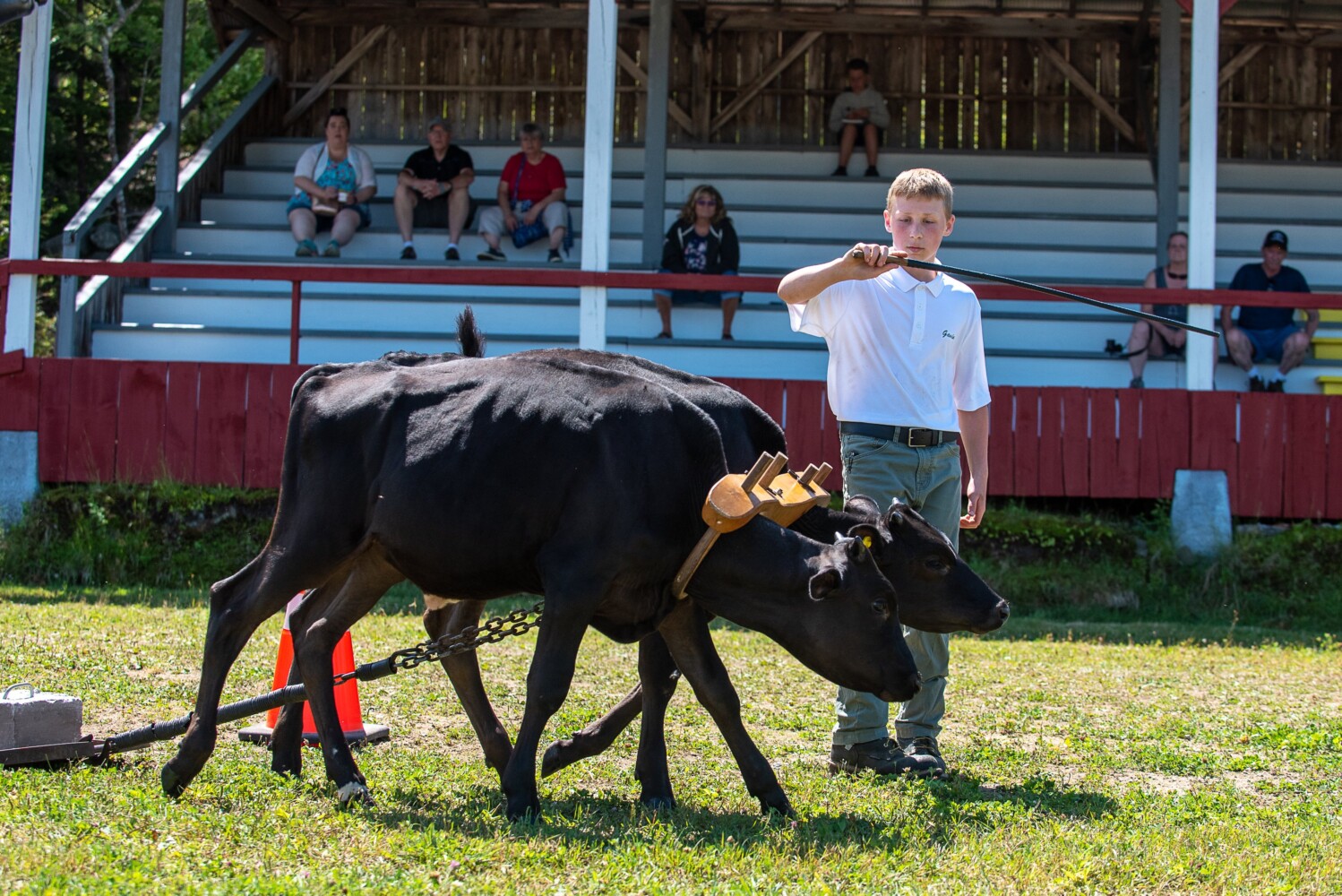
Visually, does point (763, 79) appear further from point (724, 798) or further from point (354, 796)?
point (354, 796)

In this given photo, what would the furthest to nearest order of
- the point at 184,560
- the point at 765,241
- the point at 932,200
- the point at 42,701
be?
the point at 765,241, the point at 184,560, the point at 932,200, the point at 42,701

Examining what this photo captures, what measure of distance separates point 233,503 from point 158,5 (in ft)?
42.2

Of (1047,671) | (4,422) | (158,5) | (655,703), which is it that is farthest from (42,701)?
(158,5)

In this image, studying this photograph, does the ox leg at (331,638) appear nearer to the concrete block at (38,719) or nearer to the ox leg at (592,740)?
the ox leg at (592,740)

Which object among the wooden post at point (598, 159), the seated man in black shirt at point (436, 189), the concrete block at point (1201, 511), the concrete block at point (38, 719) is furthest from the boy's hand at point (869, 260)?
the seated man in black shirt at point (436, 189)

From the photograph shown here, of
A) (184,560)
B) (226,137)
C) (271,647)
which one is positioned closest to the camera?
(271,647)

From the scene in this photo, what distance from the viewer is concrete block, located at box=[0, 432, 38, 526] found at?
12164mm

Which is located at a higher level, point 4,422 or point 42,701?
point 4,422

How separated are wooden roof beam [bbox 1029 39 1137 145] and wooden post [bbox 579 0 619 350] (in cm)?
822

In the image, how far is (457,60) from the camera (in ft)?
63.0

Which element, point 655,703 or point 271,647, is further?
point 271,647

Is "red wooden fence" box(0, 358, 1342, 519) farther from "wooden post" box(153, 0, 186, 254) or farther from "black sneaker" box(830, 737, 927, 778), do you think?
"black sneaker" box(830, 737, 927, 778)

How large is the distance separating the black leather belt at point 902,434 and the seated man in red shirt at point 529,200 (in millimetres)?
9536

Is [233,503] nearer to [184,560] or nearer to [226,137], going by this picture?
[184,560]
